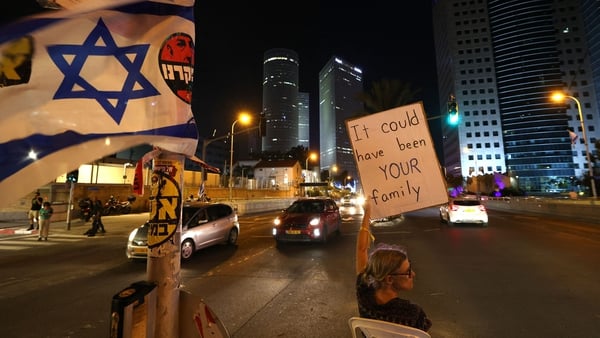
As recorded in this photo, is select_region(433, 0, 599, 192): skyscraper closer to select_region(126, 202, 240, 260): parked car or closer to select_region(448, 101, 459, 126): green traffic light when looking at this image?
select_region(448, 101, 459, 126): green traffic light

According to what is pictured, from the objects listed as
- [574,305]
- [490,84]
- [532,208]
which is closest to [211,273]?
[574,305]

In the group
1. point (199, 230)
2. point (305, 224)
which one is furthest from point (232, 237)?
point (305, 224)

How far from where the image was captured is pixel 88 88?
1.70 metres

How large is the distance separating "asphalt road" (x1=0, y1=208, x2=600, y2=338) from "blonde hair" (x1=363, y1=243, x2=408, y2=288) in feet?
7.60

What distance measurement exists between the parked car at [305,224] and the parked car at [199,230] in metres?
1.71

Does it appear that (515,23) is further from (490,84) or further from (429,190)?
(429,190)

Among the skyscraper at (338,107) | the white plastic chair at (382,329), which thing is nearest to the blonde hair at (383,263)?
the white plastic chair at (382,329)

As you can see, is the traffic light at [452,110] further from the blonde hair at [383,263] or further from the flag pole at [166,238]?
the flag pole at [166,238]

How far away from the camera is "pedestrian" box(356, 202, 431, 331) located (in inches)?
74.7

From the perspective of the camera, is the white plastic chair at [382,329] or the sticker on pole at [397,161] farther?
the sticker on pole at [397,161]

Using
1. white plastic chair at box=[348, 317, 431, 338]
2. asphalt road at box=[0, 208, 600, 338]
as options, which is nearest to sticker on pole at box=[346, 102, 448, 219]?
white plastic chair at box=[348, 317, 431, 338]

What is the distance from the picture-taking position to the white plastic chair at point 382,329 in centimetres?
172

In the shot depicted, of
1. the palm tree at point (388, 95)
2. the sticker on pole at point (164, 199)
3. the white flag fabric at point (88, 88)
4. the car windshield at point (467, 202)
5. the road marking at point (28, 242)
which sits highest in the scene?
the palm tree at point (388, 95)

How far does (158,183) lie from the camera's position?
2.43m
